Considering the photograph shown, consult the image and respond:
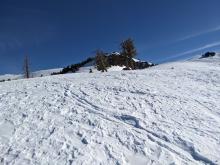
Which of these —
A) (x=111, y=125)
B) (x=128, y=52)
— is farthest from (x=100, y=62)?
(x=111, y=125)

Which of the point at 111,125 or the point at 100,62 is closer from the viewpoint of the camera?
the point at 111,125

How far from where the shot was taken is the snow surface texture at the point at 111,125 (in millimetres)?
9430

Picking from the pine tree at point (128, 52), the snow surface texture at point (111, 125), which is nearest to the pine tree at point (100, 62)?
the pine tree at point (128, 52)

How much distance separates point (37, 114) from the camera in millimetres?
13438

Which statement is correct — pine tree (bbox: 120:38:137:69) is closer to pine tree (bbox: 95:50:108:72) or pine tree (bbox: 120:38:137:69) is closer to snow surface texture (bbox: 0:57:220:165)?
pine tree (bbox: 95:50:108:72)

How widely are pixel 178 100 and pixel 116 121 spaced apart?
185 inches

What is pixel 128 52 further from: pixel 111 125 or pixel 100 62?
pixel 111 125

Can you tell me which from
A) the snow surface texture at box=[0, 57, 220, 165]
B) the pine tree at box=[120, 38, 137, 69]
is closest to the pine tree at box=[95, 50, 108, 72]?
the pine tree at box=[120, 38, 137, 69]

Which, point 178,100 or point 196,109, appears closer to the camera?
point 196,109

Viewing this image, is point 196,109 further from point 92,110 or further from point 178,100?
point 92,110

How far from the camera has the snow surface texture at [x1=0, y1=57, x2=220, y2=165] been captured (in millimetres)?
9430

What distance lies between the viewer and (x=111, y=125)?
11.9m

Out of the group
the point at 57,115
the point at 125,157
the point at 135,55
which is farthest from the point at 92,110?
the point at 135,55

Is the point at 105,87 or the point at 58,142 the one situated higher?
the point at 105,87
